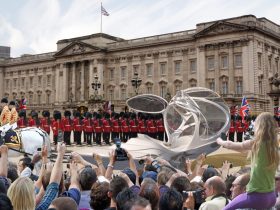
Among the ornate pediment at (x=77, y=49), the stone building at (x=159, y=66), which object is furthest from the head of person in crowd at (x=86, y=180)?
the ornate pediment at (x=77, y=49)

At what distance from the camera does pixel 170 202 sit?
384 centimetres

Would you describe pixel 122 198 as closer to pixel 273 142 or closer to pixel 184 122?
pixel 273 142

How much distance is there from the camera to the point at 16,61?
78250 millimetres

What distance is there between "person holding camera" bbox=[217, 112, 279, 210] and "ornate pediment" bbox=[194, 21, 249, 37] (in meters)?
47.1

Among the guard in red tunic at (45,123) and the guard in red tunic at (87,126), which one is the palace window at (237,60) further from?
the guard in red tunic at (45,123)

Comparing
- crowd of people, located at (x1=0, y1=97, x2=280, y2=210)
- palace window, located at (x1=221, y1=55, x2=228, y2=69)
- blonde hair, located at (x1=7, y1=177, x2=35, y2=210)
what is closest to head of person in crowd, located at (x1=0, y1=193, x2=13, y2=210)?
crowd of people, located at (x1=0, y1=97, x2=280, y2=210)

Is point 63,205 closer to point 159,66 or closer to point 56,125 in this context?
point 56,125

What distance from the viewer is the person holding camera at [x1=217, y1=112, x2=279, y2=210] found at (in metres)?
3.91

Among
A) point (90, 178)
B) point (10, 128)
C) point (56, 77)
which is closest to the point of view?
point (90, 178)

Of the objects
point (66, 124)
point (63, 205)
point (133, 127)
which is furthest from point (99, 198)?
point (133, 127)

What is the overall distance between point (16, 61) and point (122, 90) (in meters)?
28.6

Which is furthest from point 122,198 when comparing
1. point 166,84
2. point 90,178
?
point 166,84

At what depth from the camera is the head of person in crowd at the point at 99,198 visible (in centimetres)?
409

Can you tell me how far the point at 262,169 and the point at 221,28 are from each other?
1942 inches
